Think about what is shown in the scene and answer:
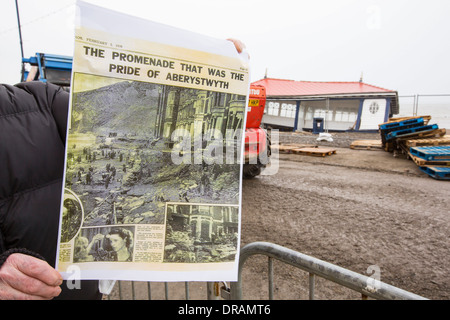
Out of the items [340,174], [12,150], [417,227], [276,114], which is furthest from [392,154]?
[276,114]

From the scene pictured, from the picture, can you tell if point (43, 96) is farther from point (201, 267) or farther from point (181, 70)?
point (201, 267)

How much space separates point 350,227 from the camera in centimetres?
391

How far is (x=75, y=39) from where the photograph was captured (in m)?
0.69

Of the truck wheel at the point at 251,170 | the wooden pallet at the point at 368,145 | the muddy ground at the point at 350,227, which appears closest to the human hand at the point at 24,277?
the muddy ground at the point at 350,227

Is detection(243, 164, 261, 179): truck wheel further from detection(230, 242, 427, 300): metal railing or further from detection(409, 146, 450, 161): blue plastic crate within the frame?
detection(230, 242, 427, 300): metal railing

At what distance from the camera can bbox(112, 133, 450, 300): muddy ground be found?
2.62 meters

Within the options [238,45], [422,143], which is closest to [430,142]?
[422,143]

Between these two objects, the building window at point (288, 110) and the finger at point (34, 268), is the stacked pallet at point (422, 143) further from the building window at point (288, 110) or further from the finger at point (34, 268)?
the building window at point (288, 110)

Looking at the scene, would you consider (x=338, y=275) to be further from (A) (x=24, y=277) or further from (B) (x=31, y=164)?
(B) (x=31, y=164)

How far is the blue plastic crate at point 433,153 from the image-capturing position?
6.76 metres

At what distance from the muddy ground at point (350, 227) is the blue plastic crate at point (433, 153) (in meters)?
0.46

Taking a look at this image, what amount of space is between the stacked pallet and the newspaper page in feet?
25.1

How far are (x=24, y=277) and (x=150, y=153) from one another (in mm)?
425

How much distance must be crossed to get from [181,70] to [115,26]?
21cm
